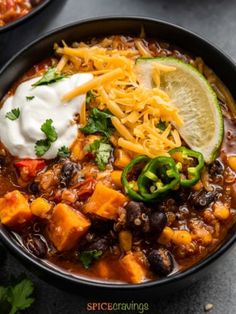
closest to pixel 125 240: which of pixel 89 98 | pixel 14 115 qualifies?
pixel 89 98

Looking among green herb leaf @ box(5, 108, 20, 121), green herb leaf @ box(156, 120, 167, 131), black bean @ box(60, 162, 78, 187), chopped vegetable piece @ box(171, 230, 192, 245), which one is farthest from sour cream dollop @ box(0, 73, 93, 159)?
chopped vegetable piece @ box(171, 230, 192, 245)

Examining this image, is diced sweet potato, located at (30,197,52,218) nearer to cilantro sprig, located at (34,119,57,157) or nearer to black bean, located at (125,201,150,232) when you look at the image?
cilantro sprig, located at (34,119,57,157)

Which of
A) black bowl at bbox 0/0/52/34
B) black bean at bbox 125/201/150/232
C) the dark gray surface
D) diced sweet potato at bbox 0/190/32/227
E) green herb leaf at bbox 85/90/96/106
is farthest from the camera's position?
black bowl at bbox 0/0/52/34

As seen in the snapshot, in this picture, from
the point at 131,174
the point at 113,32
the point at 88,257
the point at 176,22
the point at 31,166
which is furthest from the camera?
the point at 176,22

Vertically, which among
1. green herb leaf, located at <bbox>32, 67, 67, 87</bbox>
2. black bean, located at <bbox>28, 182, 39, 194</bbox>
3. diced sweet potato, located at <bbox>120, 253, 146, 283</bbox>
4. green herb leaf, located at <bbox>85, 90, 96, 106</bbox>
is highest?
green herb leaf, located at <bbox>32, 67, 67, 87</bbox>

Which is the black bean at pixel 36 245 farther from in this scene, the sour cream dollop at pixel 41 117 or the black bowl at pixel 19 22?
the black bowl at pixel 19 22

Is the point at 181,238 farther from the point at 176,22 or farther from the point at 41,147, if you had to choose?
the point at 176,22

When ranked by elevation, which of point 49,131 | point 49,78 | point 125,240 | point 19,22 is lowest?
point 125,240
